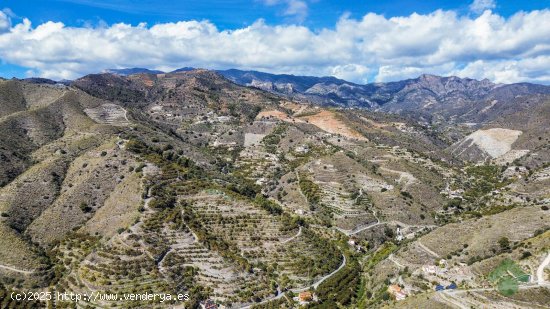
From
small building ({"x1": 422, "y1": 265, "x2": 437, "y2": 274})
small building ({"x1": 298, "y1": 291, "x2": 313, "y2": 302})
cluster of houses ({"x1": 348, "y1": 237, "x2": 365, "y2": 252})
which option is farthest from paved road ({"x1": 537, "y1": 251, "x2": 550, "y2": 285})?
cluster of houses ({"x1": 348, "y1": 237, "x2": 365, "y2": 252})

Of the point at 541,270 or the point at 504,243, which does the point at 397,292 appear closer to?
the point at 541,270

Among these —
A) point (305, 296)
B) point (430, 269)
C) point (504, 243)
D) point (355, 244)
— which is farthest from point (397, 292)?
point (355, 244)

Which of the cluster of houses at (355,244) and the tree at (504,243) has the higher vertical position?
the tree at (504,243)

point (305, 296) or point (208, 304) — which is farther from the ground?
point (208, 304)

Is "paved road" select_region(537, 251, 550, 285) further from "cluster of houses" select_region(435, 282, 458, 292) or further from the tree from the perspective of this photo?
"cluster of houses" select_region(435, 282, 458, 292)

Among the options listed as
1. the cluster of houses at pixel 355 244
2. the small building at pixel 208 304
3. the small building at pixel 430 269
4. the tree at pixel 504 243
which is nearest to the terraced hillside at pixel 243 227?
the small building at pixel 430 269

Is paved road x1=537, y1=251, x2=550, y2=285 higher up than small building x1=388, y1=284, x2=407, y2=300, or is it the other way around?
paved road x1=537, y1=251, x2=550, y2=285

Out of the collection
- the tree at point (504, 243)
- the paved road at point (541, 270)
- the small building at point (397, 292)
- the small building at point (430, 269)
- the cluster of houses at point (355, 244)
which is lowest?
the cluster of houses at point (355, 244)

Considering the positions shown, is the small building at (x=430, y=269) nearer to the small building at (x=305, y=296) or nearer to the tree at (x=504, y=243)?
the tree at (x=504, y=243)

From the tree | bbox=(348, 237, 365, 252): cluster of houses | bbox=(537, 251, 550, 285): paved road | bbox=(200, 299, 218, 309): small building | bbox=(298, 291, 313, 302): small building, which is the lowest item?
bbox=(348, 237, 365, 252): cluster of houses
